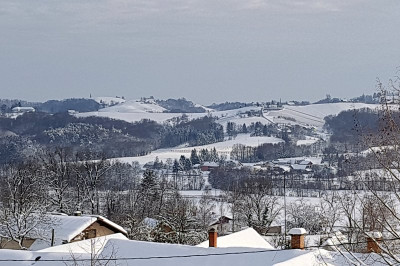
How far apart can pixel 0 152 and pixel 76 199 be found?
9698cm

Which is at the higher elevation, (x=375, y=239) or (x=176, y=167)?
(x=375, y=239)

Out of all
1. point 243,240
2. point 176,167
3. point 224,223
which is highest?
point 243,240

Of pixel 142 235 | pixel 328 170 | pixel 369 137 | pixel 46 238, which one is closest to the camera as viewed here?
pixel 369 137

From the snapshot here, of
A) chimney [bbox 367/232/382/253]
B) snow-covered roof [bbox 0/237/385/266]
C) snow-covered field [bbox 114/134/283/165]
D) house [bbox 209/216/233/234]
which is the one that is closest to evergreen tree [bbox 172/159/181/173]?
snow-covered field [bbox 114/134/283/165]

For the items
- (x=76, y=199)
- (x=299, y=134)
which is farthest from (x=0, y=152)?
(x=76, y=199)

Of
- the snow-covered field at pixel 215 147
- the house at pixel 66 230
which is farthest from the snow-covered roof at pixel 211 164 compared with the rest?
the house at pixel 66 230

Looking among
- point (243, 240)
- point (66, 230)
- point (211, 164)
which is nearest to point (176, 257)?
point (243, 240)

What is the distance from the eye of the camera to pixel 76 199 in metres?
49.8

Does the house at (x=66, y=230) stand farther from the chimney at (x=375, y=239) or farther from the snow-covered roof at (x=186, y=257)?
the chimney at (x=375, y=239)

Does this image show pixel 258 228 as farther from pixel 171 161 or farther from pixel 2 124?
pixel 2 124

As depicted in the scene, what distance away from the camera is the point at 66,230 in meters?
28.4

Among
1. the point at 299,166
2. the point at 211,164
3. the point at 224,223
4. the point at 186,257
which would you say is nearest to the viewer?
the point at 186,257

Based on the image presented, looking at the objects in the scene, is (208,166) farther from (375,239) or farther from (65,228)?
(375,239)

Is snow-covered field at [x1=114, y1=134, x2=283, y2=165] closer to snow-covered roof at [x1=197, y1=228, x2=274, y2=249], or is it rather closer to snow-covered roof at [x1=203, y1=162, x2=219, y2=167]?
snow-covered roof at [x1=203, y1=162, x2=219, y2=167]
